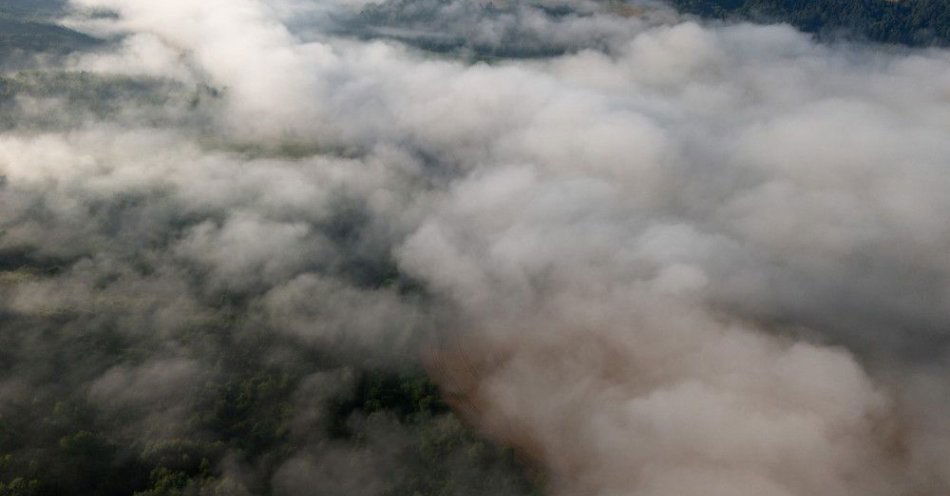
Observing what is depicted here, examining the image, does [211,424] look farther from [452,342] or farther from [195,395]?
[452,342]

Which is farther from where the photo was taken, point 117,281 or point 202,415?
point 117,281

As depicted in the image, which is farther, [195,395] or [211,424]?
[195,395]

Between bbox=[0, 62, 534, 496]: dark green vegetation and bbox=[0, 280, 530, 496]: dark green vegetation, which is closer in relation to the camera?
bbox=[0, 280, 530, 496]: dark green vegetation

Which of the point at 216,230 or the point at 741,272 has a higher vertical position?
the point at 741,272

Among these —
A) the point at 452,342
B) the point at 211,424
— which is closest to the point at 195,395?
the point at 211,424

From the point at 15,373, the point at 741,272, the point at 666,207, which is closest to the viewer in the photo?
the point at 15,373

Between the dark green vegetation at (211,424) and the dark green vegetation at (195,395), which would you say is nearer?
the dark green vegetation at (211,424)

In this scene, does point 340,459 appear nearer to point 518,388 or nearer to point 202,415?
point 202,415

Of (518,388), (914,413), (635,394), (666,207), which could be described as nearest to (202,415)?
(518,388)

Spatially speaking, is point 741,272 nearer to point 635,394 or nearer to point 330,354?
point 635,394

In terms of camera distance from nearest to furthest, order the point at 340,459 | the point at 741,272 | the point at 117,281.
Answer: the point at 340,459, the point at 117,281, the point at 741,272
